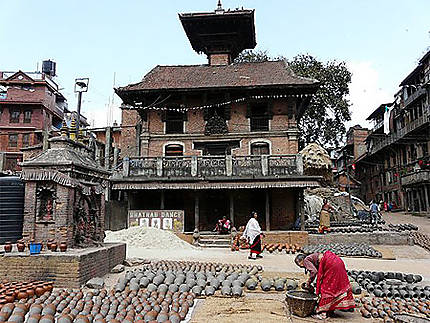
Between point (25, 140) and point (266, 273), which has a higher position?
point (25, 140)

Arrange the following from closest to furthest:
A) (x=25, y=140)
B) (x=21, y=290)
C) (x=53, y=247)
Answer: (x=21, y=290)
(x=53, y=247)
(x=25, y=140)

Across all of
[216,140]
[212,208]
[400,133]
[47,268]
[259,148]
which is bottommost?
[47,268]

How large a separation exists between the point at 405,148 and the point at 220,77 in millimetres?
25690

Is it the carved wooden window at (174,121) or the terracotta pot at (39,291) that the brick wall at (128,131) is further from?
the terracotta pot at (39,291)

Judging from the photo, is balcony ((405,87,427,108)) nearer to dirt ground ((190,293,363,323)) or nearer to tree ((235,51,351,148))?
tree ((235,51,351,148))

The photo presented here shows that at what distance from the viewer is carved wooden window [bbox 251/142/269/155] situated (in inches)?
918

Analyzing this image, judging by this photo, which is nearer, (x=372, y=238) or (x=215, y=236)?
(x=372, y=238)

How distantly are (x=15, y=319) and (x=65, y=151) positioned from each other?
17.6 feet

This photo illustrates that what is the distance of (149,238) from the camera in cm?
1675

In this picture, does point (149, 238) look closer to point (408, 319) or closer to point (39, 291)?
point (39, 291)

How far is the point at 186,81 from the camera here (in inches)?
981

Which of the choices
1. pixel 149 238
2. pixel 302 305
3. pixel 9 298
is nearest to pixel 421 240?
pixel 149 238

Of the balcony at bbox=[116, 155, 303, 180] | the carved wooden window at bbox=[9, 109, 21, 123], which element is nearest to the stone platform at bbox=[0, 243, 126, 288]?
the balcony at bbox=[116, 155, 303, 180]

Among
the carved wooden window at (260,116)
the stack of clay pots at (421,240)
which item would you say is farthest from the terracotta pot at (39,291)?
the carved wooden window at (260,116)
